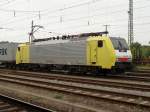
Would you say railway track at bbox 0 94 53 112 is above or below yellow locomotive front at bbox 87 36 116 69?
below

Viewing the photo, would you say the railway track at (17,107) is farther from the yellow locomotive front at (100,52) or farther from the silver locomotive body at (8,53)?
the silver locomotive body at (8,53)

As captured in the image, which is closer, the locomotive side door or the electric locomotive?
the electric locomotive

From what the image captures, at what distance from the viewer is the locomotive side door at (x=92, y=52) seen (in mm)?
22750

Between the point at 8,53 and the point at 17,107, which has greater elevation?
the point at 8,53

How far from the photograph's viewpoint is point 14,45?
129 ft

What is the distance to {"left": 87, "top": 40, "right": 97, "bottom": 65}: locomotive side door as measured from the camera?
2275 cm

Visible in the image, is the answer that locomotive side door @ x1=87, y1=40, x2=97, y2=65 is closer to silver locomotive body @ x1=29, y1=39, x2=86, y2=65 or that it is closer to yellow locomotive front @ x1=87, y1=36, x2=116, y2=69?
yellow locomotive front @ x1=87, y1=36, x2=116, y2=69

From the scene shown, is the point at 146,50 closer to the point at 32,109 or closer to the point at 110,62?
the point at 110,62

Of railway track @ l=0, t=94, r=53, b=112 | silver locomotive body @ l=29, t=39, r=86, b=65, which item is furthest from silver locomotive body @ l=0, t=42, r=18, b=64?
railway track @ l=0, t=94, r=53, b=112

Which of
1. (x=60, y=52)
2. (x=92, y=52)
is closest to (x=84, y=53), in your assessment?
(x=92, y=52)

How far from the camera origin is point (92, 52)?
75.3 feet

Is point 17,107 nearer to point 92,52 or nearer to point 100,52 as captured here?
point 100,52

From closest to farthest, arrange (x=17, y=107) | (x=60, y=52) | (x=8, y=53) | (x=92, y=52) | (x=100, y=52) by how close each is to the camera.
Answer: (x=17, y=107) < (x=100, y=52) < (x=92, y=52) < (x=60, y=52) < (x=8, y=53)

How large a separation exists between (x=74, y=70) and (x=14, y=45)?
616 inches
